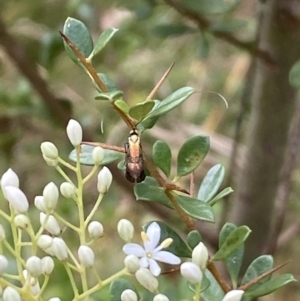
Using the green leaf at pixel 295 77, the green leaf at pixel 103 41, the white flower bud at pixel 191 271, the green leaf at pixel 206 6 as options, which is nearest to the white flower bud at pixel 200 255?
the white flower bud at pixel 191 271

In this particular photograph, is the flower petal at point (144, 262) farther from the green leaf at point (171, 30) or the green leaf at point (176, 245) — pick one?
the green leaf at point (171, 30)

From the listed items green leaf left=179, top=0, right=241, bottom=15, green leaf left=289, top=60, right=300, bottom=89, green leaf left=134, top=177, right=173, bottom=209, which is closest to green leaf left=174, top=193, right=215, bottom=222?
green leaf left=134, top=177, right=173, bottom=209

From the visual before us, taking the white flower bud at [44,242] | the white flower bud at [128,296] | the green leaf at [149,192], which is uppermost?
the green leaf at [149,192]

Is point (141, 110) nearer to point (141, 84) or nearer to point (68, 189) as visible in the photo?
point (68, 189)

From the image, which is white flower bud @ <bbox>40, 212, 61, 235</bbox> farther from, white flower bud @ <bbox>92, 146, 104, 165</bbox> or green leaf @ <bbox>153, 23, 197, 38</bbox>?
green leaf @ <bbox>153, 23, 197, 38</bbox>

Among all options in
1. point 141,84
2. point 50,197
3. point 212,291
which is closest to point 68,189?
point 50,197

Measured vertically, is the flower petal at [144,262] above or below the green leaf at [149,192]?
below
